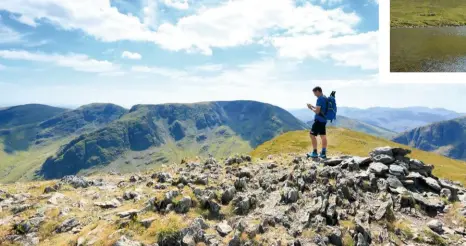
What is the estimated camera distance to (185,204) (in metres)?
17.9

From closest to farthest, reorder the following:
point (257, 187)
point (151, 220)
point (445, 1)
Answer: point (151, 220) → point (257, 187) → point (445, 1)

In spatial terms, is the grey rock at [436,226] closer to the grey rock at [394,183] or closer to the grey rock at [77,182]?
the grey rock at [394,183]

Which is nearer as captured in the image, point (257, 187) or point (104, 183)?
point (257, 187)

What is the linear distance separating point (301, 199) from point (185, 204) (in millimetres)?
7389

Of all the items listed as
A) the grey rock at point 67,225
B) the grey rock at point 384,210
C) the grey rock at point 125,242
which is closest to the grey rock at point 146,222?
the grey rock at point 125,242

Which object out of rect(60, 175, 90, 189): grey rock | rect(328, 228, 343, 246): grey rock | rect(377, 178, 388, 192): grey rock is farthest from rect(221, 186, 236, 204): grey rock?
rect(60, 175, 90, 189): grey rock

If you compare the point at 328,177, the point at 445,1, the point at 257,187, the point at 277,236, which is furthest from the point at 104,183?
the point at 445,1

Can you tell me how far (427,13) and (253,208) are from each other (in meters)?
158

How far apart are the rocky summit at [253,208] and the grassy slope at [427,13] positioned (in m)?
103

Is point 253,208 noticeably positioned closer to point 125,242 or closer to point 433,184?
point 125,242

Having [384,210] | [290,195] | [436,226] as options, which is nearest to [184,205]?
[290,195]

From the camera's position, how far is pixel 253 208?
19.2 metres

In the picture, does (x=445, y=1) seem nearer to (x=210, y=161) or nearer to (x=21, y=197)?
(x=210, y=161)

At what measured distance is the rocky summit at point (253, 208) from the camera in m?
15.6
